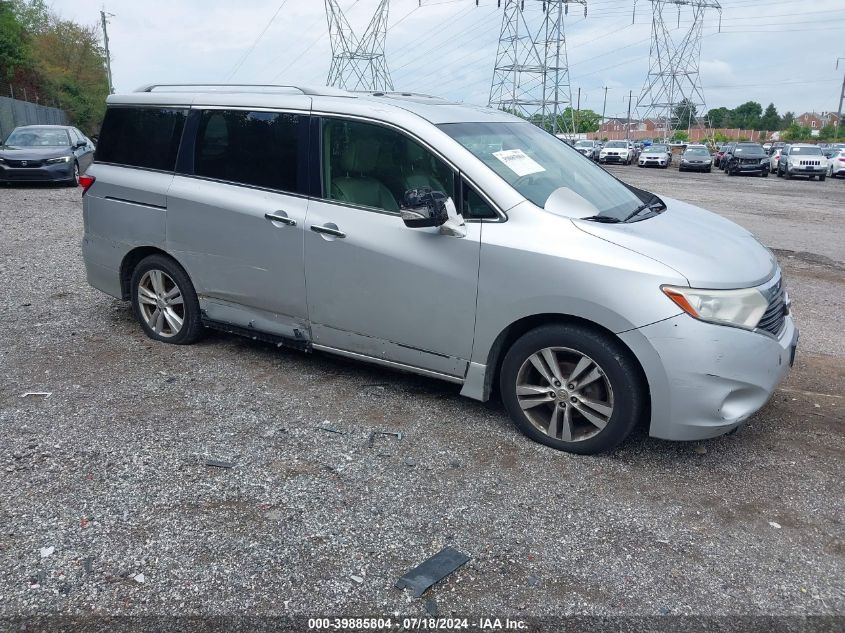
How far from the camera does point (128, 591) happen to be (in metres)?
2.92

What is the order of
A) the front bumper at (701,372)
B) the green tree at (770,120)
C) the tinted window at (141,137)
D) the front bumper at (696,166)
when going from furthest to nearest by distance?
the green tree at (770,120), the front bumper at (696,166), the tinted window at (141,137), the front bumper at (701,372)

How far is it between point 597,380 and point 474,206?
3.98ft

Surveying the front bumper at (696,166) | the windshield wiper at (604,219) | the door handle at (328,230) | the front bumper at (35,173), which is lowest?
the front bumper at (696,166)

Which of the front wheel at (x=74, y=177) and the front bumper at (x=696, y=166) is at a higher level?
the front wheel at (x=74, y=177)

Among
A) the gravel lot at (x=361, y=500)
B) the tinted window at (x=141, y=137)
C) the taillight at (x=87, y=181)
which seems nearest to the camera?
the gravel lot at (x=361, y=500)

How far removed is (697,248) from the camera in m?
4.02

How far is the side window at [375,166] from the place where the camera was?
4.43m

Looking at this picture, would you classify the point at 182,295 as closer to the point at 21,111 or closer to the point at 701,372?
the point at 701,372

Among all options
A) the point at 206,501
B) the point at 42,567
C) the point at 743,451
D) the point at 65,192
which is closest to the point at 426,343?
the point at 206,501

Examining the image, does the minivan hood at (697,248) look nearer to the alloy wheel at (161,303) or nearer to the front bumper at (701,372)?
the front bumper at (701,372)

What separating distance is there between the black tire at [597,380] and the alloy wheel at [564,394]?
0.01 meters

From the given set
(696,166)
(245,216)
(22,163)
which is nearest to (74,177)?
(22,163)

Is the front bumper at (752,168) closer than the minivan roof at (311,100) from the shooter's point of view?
No

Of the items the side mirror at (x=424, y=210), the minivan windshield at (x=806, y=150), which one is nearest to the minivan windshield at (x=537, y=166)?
the side mirror at (x=424, y=210)
